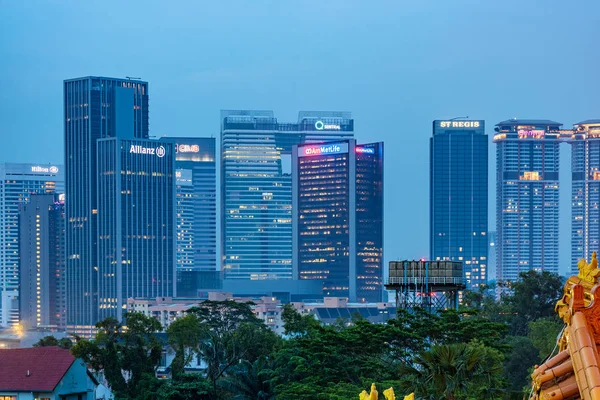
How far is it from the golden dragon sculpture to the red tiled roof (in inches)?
2053

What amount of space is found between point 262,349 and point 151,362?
11406 mm

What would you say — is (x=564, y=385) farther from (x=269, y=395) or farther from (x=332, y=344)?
(x=269, y=395)

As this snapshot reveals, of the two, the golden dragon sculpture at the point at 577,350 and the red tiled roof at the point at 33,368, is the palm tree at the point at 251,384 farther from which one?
the golden dragon sculpture at the point at 577,350

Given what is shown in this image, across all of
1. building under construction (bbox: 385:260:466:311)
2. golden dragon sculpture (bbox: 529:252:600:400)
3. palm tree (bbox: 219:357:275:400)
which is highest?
golden dragon sculpture (bbox: 529:252:600:400)

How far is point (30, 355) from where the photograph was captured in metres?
64.4

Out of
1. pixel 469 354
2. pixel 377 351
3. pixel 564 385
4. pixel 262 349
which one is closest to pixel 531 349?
pixel 262 349

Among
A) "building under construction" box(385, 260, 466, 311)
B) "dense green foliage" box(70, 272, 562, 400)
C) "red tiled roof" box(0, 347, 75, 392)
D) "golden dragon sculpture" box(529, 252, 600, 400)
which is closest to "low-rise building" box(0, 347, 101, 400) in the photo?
"red tiled roof" box(0, 347, 75, 392)

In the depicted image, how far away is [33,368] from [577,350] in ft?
180

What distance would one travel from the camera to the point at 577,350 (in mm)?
12031

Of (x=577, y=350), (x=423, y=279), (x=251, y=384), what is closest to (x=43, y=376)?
(x=251, y=384)

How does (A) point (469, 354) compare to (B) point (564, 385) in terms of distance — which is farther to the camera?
(A) point (469, 354)

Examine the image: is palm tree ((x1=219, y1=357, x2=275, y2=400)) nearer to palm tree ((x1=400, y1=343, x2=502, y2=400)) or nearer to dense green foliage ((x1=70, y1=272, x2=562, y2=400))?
dense green foliage ((x1=70, y1=272, x2=562, y2=400))

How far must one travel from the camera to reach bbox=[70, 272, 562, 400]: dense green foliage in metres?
35.1

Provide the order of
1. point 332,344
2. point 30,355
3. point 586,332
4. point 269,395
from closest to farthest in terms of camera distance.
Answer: point 586,332
point 332,344
point 269,395
point 30,355
